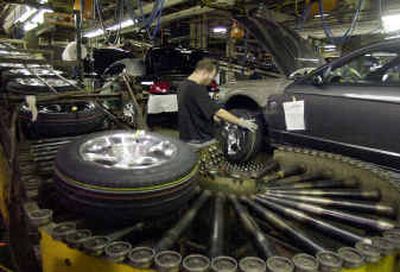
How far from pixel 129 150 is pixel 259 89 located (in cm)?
308

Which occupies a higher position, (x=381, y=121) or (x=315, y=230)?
(x=381, y=121)

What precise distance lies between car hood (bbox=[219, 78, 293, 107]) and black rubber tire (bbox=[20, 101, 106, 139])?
2.57 m

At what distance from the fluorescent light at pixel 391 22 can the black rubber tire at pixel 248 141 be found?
4192 millimetres

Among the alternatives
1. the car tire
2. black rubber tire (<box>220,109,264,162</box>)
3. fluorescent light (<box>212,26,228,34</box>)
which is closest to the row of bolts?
the car tire

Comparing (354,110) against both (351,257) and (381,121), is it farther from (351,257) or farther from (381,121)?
(351,257)

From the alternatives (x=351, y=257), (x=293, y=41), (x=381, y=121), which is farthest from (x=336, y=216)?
(x=293, y=41)

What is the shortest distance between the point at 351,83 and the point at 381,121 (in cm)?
64

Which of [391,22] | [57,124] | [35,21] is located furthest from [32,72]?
[35,21]

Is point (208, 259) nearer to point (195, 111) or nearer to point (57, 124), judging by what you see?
point (57, 124)

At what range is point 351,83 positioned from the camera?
390 centimetres

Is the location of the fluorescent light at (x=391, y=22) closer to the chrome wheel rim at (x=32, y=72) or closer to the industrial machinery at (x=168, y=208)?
the industrial machinery at (x=168, y=208)

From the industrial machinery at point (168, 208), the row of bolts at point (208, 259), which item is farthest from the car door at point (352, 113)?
the row of bolts at point (208, 259)

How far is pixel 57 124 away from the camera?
3082 mm

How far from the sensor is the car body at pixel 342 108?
136 inches
